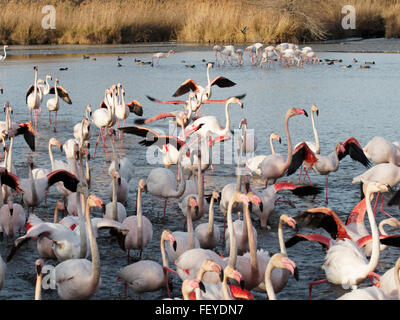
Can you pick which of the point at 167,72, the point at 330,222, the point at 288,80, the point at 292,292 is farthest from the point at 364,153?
the point at 167,72

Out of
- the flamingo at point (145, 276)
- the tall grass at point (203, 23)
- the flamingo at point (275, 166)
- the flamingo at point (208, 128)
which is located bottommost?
the flamingo at point (145, 276)

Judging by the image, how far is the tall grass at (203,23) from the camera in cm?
2709

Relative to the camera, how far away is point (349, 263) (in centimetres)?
415

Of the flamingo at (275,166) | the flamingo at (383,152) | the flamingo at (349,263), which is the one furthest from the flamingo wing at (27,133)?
the flamingo at (349,263)

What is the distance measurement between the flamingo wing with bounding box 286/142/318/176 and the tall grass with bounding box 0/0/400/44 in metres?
20.5

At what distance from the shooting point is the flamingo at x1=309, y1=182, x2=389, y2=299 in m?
4.07

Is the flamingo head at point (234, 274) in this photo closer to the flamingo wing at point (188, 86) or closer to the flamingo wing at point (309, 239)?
the flamingo wing at point (309, 239)

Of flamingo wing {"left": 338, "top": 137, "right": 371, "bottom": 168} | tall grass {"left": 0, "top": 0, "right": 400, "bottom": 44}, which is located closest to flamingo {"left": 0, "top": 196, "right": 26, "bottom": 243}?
flamingo wing {"left": 338, "top": 137, "right": 371, "bottom": 168}

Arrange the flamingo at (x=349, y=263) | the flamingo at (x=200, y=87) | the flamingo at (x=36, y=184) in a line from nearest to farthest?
1. the flamingo at (x=349, y=263)
2. the flamingo at (x=36, y=184)
3. the flamingo at (x=200, y=87)

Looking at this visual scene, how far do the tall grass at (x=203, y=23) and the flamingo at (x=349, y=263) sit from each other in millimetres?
22711

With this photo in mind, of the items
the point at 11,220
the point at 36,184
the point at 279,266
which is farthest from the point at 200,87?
the point at 279,266

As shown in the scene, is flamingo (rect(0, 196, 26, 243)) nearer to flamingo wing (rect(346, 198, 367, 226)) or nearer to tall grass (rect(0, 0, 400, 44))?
flamingo wing (rect(346, 198, 367, 226))

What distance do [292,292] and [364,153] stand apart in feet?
9.25

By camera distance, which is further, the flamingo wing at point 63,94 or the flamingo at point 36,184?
the flamingo wing at point 63,94
